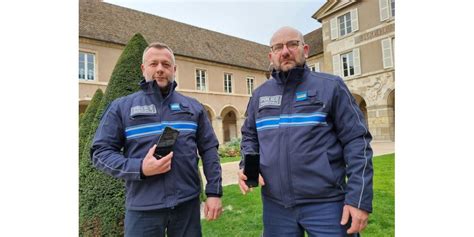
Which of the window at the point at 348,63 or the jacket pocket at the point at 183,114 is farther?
the window at the point at 348,63

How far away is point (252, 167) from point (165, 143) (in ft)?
1.39

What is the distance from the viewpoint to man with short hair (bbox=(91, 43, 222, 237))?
1.47 m

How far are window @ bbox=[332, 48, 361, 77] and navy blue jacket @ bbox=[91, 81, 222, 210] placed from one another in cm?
750

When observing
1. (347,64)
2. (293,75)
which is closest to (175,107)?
(293,75)

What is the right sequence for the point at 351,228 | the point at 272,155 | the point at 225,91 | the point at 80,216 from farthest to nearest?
1. the point at 225,91
2. the point at 80,216
3. the point at 272,155
4. the point at 351,228

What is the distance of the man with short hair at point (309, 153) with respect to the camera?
1341mm

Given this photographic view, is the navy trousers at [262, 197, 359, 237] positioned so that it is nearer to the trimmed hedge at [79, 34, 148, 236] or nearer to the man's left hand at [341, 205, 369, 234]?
the man's left hand at [341, 205, 369, 234]

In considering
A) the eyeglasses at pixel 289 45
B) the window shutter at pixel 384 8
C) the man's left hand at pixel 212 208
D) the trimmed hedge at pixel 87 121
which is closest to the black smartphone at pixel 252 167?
the man's left hand at pixel 212 208

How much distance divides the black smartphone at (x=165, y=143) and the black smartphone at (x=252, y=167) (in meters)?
0.36

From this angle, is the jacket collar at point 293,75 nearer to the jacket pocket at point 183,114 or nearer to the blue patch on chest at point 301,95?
the blue patch on chest at point 301,95
